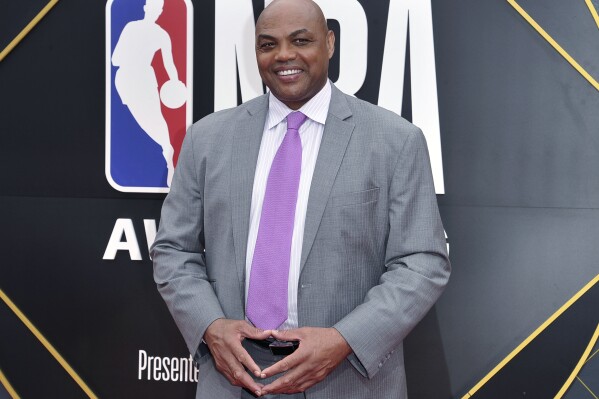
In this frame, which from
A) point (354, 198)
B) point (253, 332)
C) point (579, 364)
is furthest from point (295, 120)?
point (579, 364)

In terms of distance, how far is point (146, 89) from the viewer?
108 inches

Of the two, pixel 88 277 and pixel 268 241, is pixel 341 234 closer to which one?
pixel 268 241

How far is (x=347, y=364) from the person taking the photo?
5.38ft

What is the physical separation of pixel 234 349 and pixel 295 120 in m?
0.59

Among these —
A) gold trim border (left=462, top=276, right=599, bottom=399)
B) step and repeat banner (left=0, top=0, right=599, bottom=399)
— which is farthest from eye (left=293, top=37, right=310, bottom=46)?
gold trim border (left=462, top=276, right=599, bottom=399)

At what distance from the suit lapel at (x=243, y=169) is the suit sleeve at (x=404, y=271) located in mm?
314

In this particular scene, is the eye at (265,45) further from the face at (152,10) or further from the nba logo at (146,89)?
the face at (152,10)

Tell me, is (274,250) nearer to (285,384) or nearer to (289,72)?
(285,384)

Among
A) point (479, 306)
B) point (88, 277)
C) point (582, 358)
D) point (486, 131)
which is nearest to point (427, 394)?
point (479, 306)

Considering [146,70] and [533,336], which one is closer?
[533,336]

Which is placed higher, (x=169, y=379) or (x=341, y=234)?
(x=341, y=234)

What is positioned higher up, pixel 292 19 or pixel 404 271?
pixel 292 19

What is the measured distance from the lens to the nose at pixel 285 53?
66.9 inches

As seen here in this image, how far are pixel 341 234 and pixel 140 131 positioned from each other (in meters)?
1.40
